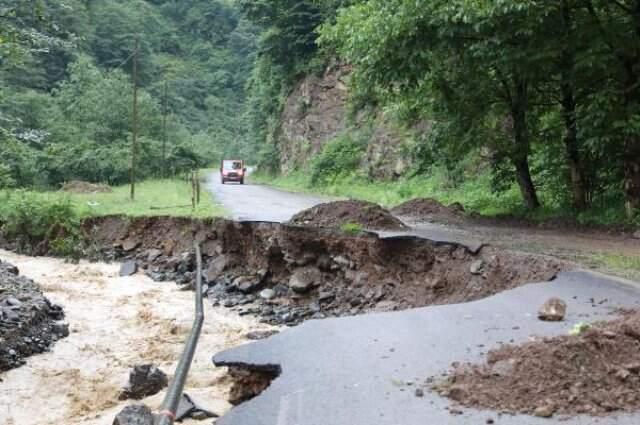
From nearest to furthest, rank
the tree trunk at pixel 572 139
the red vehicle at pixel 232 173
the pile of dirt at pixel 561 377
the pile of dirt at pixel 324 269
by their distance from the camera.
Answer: the pile of dirt at pixel 561 377 < the pile of dirt at pixel 324 269 < the tree trunk at pixel 572 139 < the red vehicle at pixel 232 173

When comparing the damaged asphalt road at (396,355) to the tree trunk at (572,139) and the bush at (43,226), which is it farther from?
the bush at (43,226)

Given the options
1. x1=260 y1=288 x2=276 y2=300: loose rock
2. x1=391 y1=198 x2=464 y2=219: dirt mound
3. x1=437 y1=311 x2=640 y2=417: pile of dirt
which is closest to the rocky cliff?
x1=391 y1=198 x2=464 y2=219: dirt mound

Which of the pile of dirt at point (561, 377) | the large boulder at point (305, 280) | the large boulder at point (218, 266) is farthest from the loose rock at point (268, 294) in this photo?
the pile of dirt at point (561, 377)

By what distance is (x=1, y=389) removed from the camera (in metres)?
7.23

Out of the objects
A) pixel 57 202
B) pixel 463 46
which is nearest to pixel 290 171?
pixel 57 202

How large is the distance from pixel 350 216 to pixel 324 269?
1.46m

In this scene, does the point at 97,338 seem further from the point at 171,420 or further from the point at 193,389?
the point at 171,420

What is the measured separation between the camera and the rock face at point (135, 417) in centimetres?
457

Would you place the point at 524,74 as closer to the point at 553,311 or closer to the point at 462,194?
the point at 553,311

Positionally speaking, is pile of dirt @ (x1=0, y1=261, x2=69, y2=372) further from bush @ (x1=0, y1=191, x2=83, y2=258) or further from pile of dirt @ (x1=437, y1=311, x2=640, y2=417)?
pile of dirt @ (x1=437, y1=311, x2=640, y2=417)

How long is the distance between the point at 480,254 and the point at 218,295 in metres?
5.11

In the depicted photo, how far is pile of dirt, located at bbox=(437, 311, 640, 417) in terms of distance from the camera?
12.2ft

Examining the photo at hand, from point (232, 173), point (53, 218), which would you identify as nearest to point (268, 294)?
point (53, 218)

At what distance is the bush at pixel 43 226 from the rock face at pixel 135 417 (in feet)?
39.3
